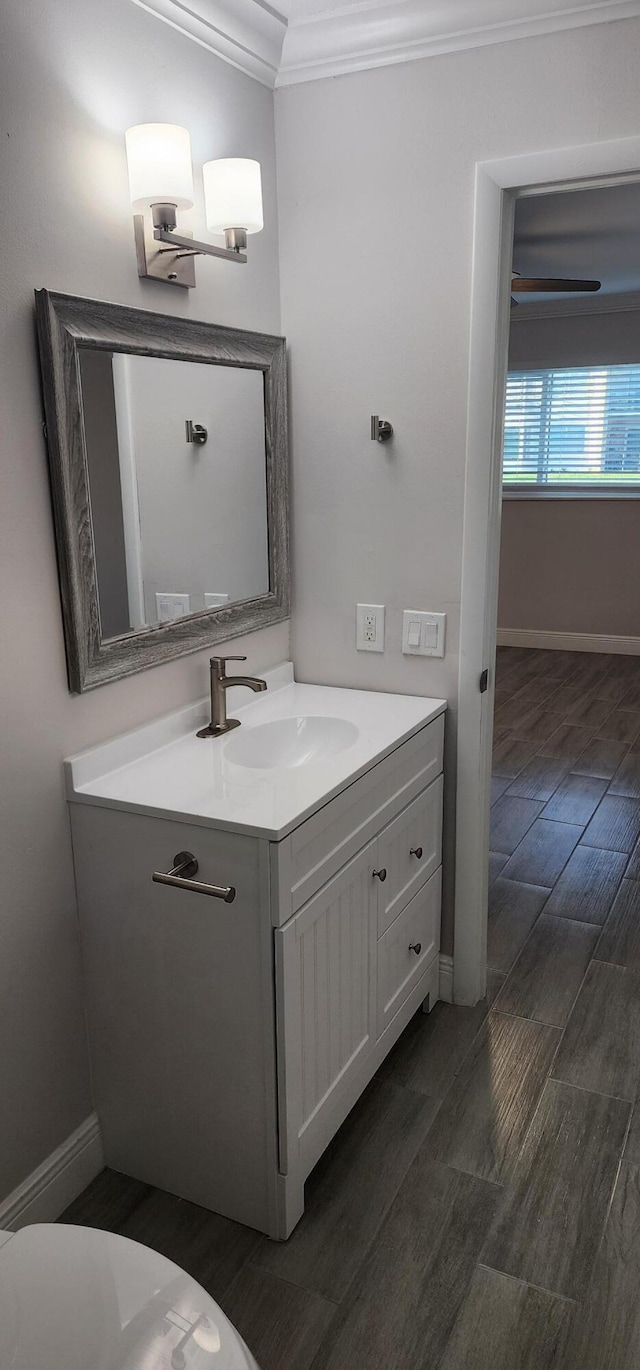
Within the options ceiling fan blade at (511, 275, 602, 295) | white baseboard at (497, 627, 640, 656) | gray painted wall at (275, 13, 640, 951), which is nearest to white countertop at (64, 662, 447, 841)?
gray painted wall at (275, 13, 640, 951)

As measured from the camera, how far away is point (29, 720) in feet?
5.16

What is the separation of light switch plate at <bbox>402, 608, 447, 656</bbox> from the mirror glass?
358mm

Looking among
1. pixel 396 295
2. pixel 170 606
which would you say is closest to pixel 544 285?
pixel 396 295

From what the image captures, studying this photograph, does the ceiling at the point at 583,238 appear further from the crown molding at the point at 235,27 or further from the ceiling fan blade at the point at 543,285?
the crown molding at the point at 235,27

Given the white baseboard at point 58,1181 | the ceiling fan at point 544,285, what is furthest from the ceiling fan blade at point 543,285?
the white baseboard at point 58,1181

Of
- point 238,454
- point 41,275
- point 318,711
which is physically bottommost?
point 318,711

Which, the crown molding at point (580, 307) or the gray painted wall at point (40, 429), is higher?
the crown molding at point (580, 307)

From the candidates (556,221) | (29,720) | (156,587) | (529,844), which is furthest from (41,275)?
(556,221)

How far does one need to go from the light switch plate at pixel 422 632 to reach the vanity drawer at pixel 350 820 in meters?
0.16

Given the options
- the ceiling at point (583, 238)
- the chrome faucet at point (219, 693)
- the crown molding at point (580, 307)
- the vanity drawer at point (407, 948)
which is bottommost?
the vanity drawer at point (407, 948)

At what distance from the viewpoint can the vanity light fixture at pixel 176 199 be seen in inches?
62.0

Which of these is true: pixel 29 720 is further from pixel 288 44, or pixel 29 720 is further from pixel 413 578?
pixel 288 44

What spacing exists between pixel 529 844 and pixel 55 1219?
202 centimetres

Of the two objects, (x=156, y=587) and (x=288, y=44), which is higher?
(x=288, y=44)
